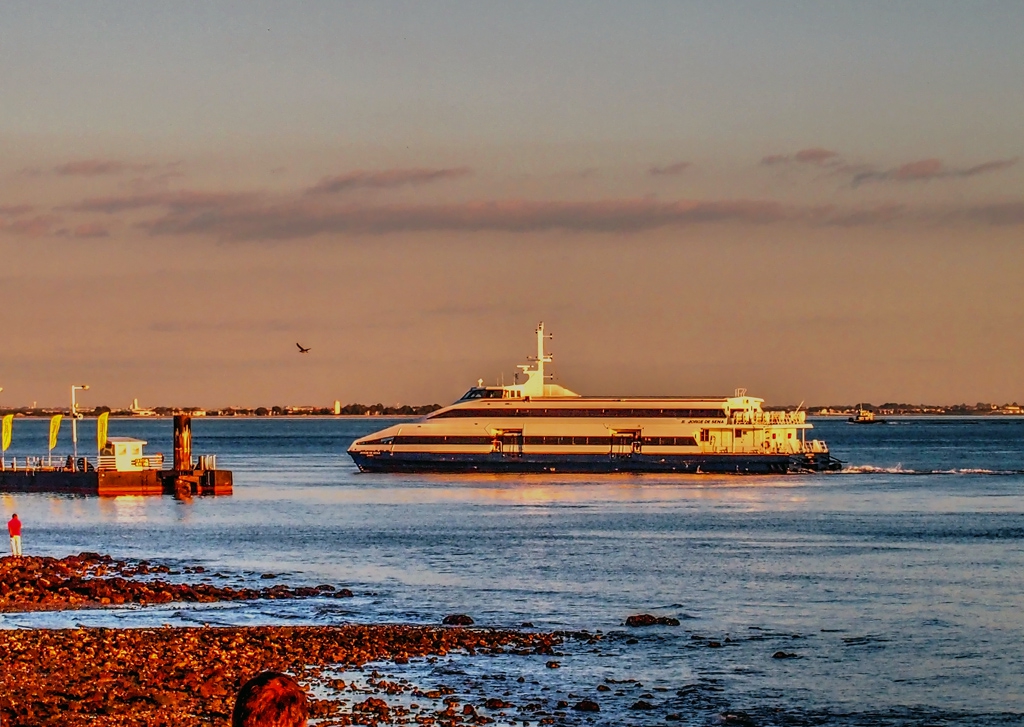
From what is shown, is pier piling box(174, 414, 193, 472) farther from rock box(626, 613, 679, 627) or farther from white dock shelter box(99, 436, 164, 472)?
rock box(626, 613, 679, 627)

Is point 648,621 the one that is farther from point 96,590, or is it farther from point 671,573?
point 96,590

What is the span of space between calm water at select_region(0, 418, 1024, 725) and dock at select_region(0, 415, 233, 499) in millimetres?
1208

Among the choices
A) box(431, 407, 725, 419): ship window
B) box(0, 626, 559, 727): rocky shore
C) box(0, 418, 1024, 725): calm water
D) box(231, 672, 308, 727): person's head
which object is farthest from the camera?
box(431, 407, 725, 419): ship window

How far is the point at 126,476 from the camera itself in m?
76.2

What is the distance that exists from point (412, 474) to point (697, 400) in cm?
1978

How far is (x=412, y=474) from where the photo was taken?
103 meters

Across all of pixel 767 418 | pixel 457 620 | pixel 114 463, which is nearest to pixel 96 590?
pixel 457 620

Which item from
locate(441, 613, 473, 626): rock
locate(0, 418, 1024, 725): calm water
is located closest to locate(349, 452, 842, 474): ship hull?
locate(0, 418, 1024, 725): calm water

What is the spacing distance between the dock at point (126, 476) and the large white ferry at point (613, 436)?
2229 cm

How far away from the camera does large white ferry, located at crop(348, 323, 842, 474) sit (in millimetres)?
97188

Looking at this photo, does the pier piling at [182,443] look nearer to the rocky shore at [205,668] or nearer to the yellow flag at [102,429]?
the yellow flag at [102,429]

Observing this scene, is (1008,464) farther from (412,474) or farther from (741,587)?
(741,587)

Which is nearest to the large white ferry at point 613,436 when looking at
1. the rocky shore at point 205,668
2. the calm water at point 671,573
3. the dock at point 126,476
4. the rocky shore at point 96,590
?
the calm water at point 671,573

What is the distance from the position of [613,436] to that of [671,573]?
2121 inches
